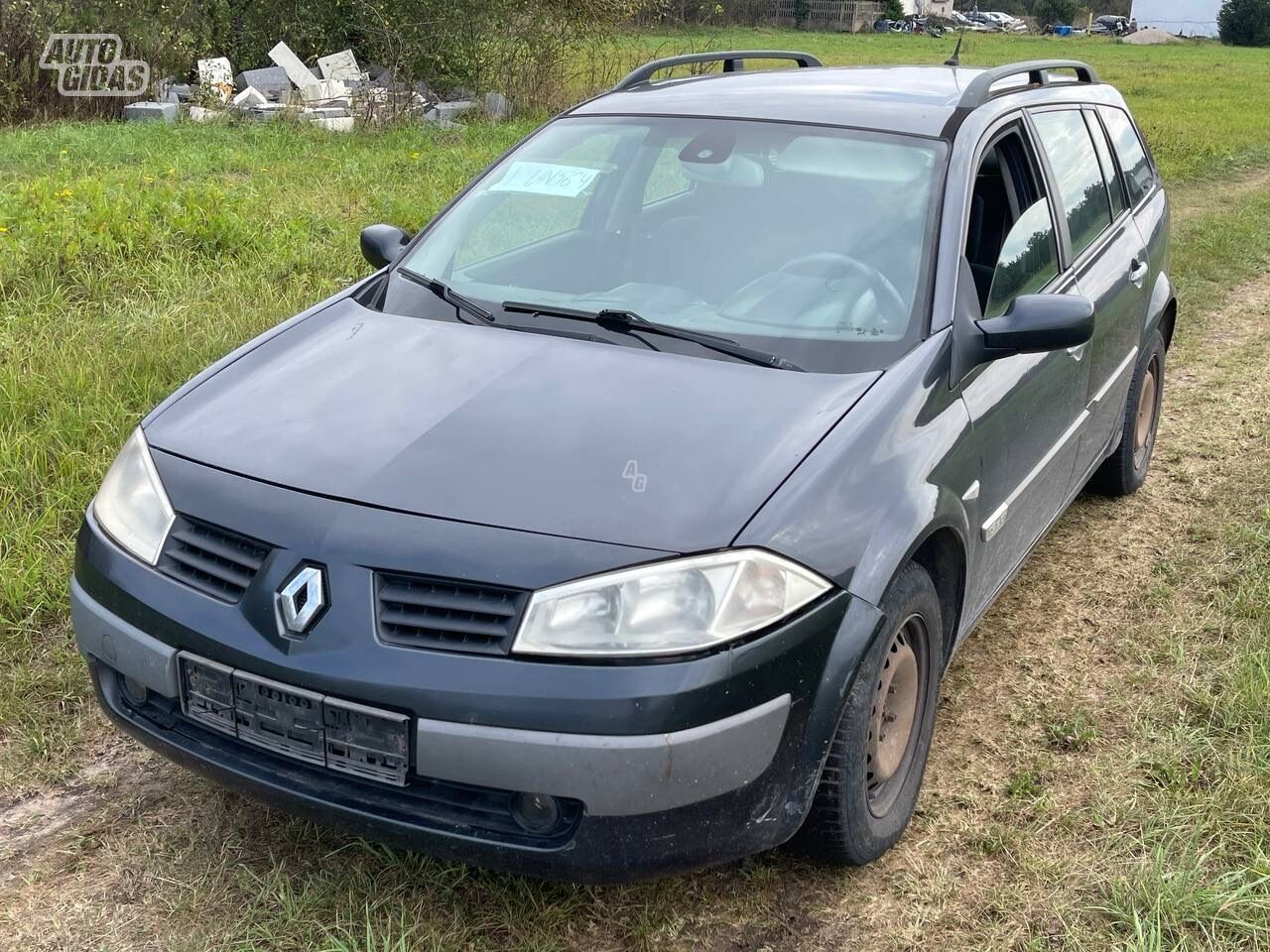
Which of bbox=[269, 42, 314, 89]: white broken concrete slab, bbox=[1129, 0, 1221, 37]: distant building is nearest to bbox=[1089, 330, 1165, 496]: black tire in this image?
bbox=[269, 42, 314, 89]: white broken concrete slab

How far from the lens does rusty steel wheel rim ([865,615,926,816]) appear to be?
2.62 m

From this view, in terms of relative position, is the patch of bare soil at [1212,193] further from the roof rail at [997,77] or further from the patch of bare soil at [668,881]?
the patch of bare soil at [668,881]

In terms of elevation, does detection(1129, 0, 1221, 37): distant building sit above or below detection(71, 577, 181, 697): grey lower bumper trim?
above

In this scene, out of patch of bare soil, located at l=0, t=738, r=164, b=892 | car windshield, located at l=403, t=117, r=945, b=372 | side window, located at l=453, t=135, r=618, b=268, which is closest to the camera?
patch of bare soil, located at l=0, t=738, r=164, b=892

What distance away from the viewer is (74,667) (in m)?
3.38

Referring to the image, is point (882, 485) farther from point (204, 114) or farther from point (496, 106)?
point (496, 106)

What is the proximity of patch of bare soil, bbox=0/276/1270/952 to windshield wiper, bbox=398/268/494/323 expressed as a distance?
129cm

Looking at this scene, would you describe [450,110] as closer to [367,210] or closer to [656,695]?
[367,210]

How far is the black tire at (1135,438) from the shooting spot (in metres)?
4.51

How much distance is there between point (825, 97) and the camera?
353 centimetres

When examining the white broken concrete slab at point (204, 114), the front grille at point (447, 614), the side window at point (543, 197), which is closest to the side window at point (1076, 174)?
the side window at point (543, 197)

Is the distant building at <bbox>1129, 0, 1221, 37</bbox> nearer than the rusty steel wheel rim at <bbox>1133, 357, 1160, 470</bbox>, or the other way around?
the rusty steel wheel rim at <bbox>1133, 357, 1160, 470</bbox>

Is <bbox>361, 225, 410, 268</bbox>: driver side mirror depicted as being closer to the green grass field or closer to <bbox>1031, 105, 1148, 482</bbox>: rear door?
the green grass field

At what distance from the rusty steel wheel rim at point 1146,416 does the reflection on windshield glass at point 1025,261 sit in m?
1.22
